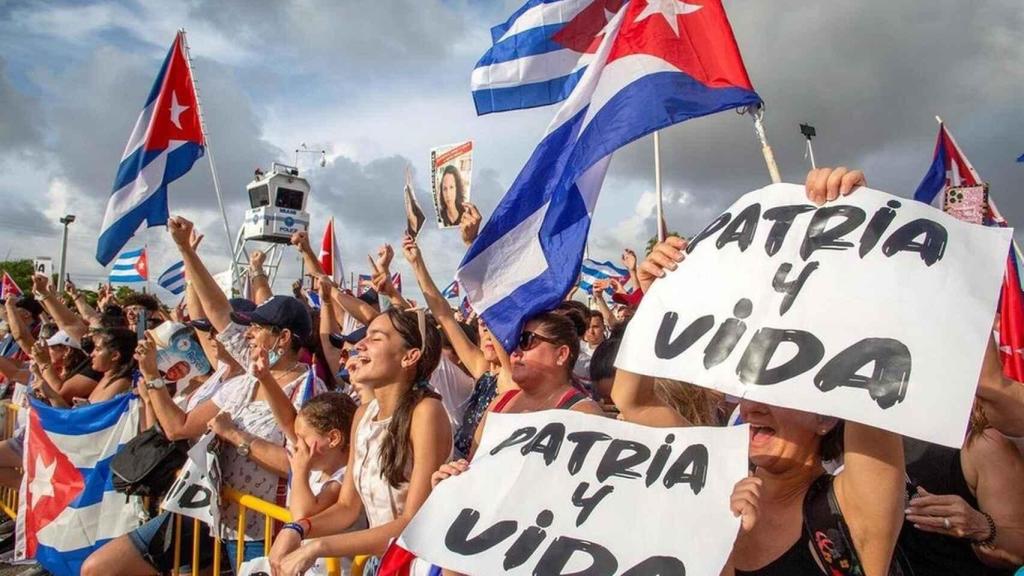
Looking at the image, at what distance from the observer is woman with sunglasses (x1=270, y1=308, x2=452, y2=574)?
2863 millimetres

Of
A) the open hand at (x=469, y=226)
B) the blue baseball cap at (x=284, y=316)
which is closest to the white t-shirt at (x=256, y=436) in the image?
the blue baseball cap at (x=284, y=316)

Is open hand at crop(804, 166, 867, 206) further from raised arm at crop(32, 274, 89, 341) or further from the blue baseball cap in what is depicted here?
raised arm at crop(32, 274, 89, 341)

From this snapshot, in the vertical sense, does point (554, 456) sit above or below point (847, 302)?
below

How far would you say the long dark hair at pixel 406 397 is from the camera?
10.2 feet

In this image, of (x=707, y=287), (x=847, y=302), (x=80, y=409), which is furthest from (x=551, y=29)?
(x=80, y=409)

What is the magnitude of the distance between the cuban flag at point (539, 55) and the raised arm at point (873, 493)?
311 centimetres

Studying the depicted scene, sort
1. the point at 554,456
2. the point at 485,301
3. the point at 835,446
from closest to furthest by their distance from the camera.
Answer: the point at 835,446 < the point at 554,456 < the point at 485,301

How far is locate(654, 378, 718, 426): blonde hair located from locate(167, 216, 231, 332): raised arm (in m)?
3.08

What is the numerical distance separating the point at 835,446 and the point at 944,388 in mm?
445

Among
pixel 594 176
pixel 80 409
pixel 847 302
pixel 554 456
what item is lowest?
pixel 80 409

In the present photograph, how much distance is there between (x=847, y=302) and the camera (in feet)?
6.17

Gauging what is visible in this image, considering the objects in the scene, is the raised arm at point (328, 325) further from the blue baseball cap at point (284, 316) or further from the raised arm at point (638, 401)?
the raised arm at point (638, 401)

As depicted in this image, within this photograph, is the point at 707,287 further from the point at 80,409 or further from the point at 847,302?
the point at 80,409

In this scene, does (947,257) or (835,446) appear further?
(835,446)
